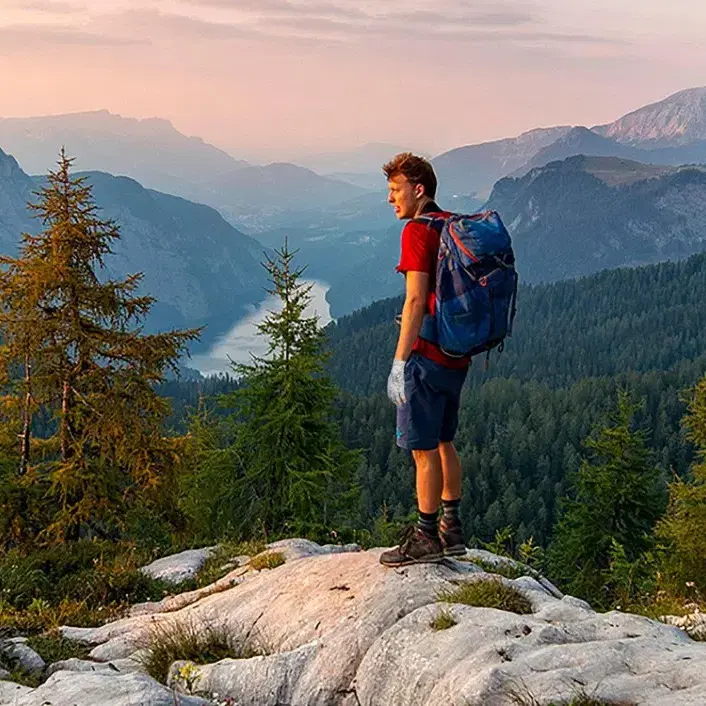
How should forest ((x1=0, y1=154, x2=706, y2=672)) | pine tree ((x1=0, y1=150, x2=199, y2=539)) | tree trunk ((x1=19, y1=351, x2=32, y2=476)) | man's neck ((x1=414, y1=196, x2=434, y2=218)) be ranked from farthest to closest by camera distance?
tree trunk ((x1=19, y1=351, x2=32, y2=476)) → pine tree ((x1=0, y1=150, x2=199, y2=539)) → forest ((x1=0, y1=154, x2=706, y2=672)) → man's neck ((x1=414, y1=196, x2=434, y2=218))

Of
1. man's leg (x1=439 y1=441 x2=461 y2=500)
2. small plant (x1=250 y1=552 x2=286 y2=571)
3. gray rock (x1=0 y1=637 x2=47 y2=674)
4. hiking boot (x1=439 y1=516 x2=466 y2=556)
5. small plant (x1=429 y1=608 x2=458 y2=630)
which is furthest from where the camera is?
small plant (x1=250 y1=552 x2=286 y2=571)

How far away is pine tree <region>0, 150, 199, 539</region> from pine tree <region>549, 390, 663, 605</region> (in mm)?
21994

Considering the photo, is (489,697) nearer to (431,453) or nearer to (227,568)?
(431,453)

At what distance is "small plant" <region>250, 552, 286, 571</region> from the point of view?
9617 millimetres

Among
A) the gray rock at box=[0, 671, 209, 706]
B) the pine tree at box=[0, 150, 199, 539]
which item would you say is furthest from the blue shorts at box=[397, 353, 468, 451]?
the pine tree at box=[0, 150, 199, 539]

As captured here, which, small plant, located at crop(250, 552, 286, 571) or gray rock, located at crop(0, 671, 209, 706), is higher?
gray rock, located at crop(0, 671, 209, 706)

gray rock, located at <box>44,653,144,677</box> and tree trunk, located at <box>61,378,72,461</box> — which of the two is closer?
gray rock, located at <box>44,653,144,677</box>

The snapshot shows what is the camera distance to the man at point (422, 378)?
6.39 m

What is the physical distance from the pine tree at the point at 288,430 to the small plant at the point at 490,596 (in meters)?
10.5

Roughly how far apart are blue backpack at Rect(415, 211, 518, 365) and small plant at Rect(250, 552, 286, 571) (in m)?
4.90

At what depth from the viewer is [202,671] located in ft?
20.6

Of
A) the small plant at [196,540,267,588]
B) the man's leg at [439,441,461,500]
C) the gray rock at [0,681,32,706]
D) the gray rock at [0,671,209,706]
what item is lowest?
the small plant at [196,540,267,588]

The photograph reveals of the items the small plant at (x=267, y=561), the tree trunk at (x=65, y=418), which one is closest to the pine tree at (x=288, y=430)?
the tree trunk at (x=65, y=418)

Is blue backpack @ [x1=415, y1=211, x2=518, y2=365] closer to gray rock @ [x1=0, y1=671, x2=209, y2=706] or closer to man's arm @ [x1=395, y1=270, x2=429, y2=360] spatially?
man's arm @ [x1=395, y1=270, x2=429, y2=360]
